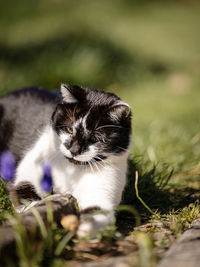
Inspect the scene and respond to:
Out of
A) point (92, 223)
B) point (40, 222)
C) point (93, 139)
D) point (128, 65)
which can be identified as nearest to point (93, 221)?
point (92, 223)

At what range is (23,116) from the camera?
8.19 feet

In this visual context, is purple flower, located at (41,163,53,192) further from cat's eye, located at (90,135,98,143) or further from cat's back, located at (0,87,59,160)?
cat's back, located at (0,87,59,160)

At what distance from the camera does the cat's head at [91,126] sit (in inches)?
68.7

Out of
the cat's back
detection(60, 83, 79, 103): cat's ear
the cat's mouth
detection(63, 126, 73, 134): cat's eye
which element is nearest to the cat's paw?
the cat's mouth

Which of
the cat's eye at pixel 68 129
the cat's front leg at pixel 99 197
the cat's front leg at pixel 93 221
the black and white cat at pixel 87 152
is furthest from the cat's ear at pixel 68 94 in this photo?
the cat's front leg at pixel 93 221

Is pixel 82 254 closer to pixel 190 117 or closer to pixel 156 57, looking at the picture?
pixel 190 117

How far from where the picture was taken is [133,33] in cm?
879

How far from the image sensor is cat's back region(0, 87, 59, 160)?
2.35 meters

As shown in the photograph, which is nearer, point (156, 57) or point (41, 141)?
point (41, 141)

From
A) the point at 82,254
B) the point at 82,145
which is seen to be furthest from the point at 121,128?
the point at 82,254

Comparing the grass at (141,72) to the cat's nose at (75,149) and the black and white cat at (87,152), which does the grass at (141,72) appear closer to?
the black and white cat at (87,152)

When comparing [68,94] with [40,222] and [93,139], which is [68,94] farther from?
[40,222]

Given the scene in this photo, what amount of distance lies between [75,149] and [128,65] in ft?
16.2

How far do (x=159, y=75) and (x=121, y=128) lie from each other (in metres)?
4.98
